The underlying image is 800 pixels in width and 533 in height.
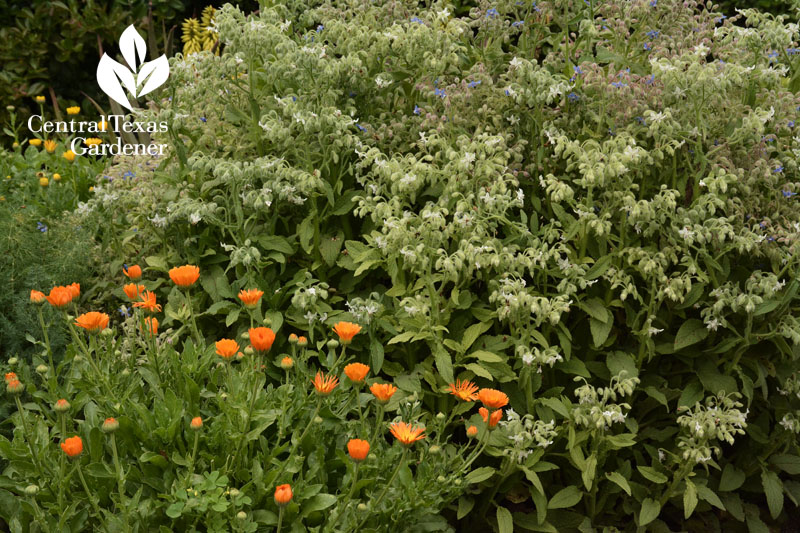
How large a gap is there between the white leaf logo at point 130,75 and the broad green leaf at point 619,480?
3.19 metres

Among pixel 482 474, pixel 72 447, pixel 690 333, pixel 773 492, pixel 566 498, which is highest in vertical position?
pixel 72 447

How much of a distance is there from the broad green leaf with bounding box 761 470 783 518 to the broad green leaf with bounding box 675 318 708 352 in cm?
66

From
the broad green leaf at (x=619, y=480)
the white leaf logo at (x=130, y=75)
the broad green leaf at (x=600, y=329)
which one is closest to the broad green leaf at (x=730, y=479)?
the broad green leaf at (x=619, y=480)

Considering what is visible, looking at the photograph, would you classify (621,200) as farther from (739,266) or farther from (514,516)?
(514,516)

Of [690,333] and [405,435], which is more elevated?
[405,435]

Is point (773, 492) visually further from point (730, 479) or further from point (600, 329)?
point (600, 329)

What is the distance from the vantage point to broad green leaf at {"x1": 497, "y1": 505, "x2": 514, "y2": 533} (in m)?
2.99

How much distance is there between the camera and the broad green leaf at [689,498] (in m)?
2.95

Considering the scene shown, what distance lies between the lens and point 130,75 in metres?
5.02

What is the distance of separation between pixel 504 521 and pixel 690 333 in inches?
39.0

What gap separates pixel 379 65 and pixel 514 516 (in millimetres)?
1962

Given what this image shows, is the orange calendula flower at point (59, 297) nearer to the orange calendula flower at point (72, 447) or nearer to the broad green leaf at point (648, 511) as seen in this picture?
the orange calendula flower at point (72, 447)

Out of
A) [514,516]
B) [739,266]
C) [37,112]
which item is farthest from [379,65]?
[37,112]

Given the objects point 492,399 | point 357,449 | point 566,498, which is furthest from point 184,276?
point 566,498
